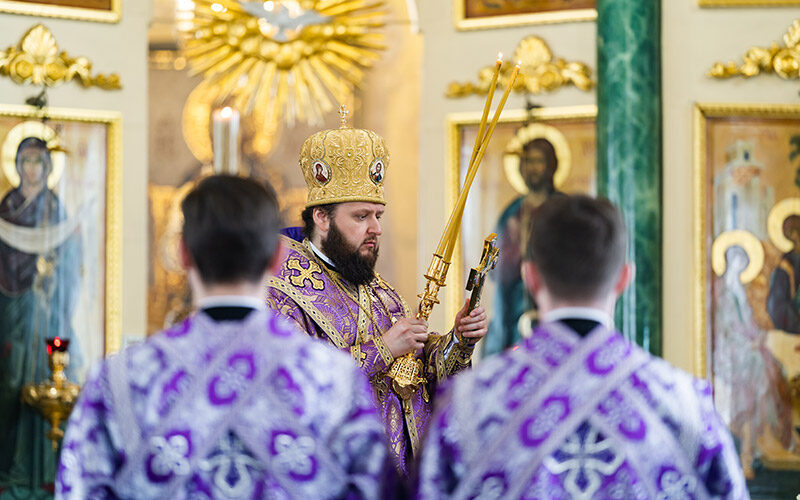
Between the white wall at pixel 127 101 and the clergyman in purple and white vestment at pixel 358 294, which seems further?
the white wall at pixel 127 101

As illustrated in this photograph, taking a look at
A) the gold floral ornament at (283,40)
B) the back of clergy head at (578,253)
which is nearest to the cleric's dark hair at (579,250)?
the back of clergy head at (578,253)

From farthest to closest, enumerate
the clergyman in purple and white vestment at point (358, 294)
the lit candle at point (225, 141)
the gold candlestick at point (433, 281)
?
the lit candle at point (225, 141) < the clergyman in purple and white vestment at point (358, 294) < the gold candlestick at point (433, 281)

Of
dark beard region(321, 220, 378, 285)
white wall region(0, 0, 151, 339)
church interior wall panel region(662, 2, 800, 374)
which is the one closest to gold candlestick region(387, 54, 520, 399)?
dark beard region(321, 220, 378, 285)

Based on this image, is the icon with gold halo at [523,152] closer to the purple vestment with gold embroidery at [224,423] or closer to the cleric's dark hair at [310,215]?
the cleric's dark hair at [310,215]

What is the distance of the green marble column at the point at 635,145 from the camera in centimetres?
697

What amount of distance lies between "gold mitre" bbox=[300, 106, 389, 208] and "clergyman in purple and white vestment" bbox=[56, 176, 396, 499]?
1.96 meters

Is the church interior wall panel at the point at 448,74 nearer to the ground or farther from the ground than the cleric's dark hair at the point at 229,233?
farther from the ground

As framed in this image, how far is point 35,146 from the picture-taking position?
7320 millimetres

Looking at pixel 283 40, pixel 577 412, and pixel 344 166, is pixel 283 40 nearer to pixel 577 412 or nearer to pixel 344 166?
pixel 344 166

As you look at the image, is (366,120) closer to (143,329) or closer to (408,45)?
(408,45)

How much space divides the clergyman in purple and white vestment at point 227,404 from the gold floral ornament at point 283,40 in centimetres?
631

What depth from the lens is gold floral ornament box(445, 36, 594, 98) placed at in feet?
24.2

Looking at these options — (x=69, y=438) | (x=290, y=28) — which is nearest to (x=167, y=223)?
(x=290, y=28)

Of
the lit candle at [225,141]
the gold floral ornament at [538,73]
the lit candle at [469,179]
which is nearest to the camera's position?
the lit candle at [469,179]
